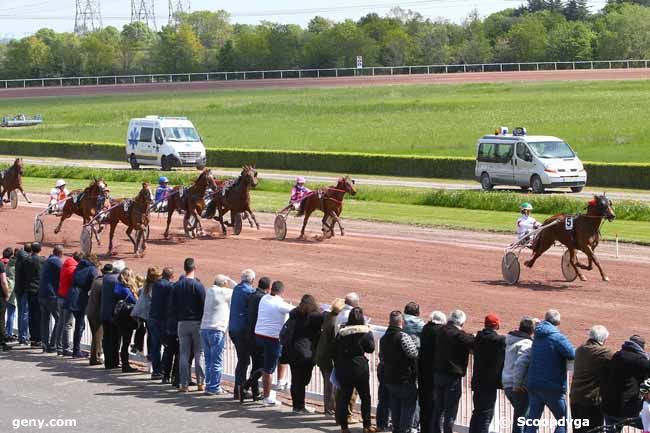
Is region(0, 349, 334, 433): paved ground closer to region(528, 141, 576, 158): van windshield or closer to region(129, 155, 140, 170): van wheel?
region(528, 141, 576, 158): van windshield

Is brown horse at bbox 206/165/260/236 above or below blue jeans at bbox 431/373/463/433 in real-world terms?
above

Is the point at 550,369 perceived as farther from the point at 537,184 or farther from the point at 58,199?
the point at 537,184

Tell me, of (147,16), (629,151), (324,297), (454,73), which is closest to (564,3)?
(454,73)

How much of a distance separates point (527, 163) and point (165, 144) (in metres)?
15.0

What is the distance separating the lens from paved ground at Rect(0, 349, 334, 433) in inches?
427

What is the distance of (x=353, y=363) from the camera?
10.4 meters

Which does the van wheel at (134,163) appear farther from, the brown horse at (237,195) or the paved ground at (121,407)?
the paved ground at (121,407)

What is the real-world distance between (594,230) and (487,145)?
15.8 m

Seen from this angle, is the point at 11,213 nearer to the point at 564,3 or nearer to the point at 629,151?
the point at 629,151

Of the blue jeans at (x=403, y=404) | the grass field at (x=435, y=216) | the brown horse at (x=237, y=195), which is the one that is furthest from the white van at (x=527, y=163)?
the blue jeans at (x=403, y=404)

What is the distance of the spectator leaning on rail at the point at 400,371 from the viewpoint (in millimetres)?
10062

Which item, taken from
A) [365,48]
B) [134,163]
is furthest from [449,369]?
[365,48]

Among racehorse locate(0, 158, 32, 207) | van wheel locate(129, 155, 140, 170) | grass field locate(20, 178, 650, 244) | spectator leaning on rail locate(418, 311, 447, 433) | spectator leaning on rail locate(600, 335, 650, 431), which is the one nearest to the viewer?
spectator leaning on rail locate(600, 335, 650, 431)

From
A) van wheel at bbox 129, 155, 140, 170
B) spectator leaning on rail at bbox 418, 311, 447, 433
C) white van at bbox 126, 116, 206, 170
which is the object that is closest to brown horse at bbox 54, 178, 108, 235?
spectator leaning on rail at bbox 418, 311, 447, 433
